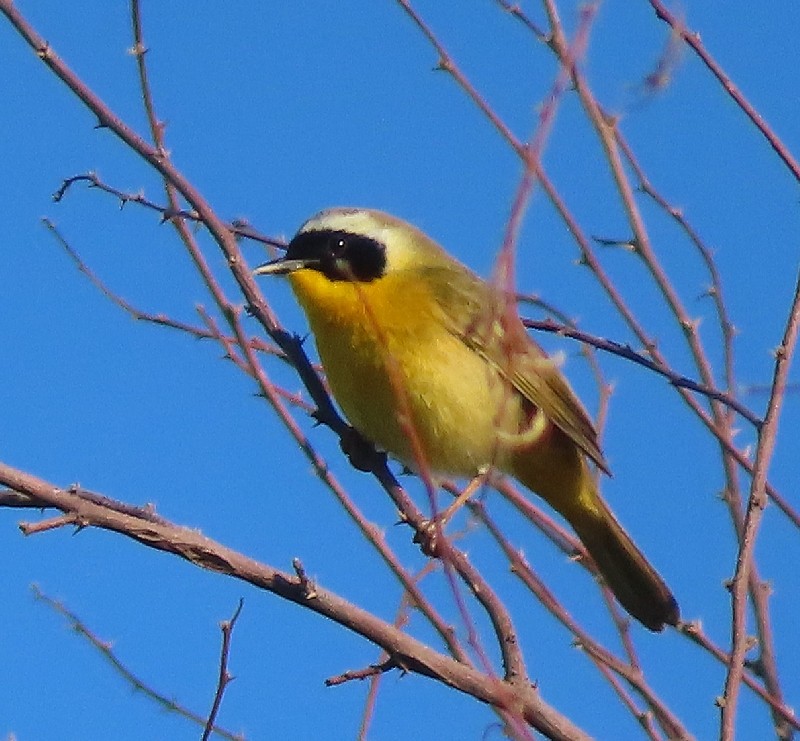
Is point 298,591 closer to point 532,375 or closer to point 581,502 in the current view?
point 532,375

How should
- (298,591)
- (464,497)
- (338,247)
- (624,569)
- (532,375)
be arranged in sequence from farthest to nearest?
(624,569), (532,375), (338,247), (464,497), (298,591)

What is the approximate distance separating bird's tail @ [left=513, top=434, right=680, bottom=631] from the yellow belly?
17.5 inches

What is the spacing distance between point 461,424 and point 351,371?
37 cm

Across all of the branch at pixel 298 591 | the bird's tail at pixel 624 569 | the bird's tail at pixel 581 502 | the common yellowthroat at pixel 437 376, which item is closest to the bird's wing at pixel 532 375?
the common yellowthroat at pixel 437 376

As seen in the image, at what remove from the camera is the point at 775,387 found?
2199mm

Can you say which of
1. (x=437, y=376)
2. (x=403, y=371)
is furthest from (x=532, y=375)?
(x=403, y=371)

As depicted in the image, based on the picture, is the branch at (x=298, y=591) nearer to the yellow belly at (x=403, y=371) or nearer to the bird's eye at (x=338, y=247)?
the yellow belly at (x=403, y=371)

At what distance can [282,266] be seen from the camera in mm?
3971

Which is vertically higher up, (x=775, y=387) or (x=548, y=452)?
(x=548, y=452)

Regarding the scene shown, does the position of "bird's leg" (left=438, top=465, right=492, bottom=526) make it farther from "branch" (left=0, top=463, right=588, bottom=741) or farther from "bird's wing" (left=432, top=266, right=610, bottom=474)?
"branch" (left=0, top=463, right=588, bottom=741)

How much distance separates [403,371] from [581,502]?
95 cm

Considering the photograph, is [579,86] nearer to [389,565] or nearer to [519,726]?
[389,565]

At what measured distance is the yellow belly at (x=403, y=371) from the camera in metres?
3.88

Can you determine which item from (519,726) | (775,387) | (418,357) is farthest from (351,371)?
(519,726)
